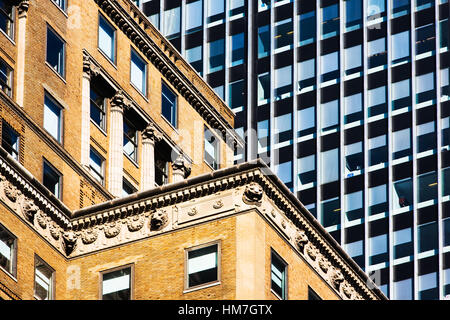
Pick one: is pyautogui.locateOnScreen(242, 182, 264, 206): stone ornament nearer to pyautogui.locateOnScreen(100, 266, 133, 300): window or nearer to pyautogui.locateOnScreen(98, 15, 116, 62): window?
pyautogui.locateOnScreen(100, 266, 133, 300): window

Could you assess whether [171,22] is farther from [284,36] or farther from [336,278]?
[336,278]

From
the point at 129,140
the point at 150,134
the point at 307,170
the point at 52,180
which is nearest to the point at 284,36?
the point at 307,170

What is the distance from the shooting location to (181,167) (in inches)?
3083

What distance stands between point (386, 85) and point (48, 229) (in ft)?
238

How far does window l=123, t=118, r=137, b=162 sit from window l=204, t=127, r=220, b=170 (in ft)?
21.7

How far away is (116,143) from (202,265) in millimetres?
16876

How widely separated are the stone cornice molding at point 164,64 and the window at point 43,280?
60.9 feet

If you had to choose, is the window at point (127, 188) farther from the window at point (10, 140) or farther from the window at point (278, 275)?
the window at point (278, 275)

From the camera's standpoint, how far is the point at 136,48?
7756 centimetres

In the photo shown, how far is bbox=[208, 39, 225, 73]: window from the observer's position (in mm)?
138125

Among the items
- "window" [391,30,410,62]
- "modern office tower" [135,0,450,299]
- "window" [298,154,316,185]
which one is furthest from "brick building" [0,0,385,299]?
"window" [391,30,410,62]

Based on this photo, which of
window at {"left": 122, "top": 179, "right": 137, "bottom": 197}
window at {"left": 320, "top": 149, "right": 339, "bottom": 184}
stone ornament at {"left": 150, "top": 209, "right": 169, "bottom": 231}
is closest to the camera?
stone ornament at {"left": 150, "top": 209, "right": 169, "bottom": 231}
